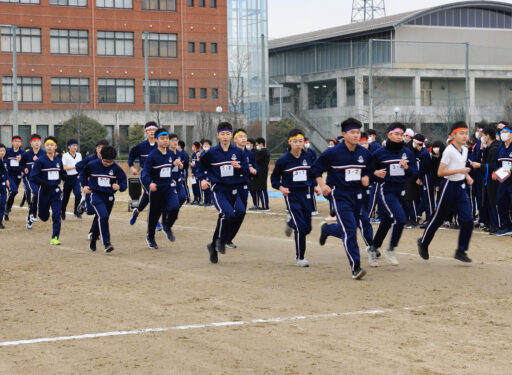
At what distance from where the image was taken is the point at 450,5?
67.2m

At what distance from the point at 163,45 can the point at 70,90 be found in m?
8.38

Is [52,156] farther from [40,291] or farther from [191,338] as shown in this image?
[191,338]

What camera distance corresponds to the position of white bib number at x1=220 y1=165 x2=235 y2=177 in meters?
12.7

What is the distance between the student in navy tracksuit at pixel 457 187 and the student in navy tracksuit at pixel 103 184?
544cm

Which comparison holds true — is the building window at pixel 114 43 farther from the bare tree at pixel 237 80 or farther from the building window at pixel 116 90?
the bare tree at pixel 237 80

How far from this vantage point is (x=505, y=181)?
1562 centimetres

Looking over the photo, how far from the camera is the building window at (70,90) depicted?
6406cm

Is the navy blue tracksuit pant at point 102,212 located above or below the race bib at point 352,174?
below

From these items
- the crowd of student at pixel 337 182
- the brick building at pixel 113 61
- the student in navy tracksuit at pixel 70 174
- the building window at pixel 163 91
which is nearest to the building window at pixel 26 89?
the brick building at pixel 113 61

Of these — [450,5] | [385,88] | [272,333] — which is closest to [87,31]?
[385,88]

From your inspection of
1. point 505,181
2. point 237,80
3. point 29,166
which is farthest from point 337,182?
point 237,80

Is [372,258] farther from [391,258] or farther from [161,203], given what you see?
[161,203]

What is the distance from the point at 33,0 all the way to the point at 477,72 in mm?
34739

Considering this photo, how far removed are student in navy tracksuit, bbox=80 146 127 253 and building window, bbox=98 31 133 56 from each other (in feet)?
172
